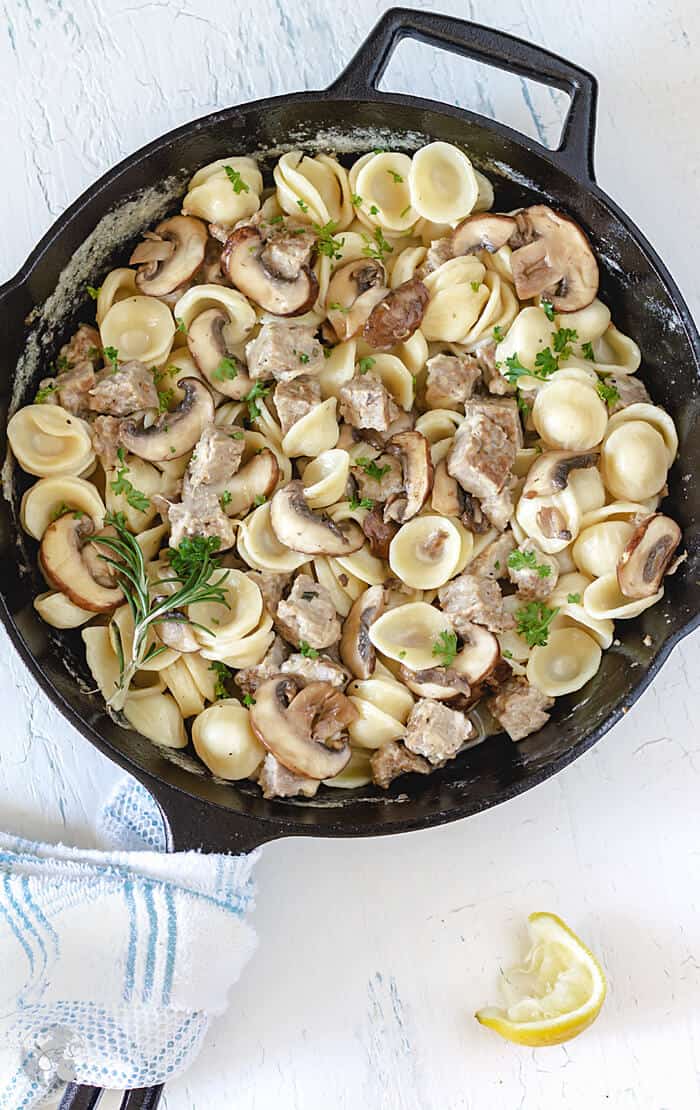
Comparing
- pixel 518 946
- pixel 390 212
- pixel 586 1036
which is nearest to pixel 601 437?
pixel 390 212

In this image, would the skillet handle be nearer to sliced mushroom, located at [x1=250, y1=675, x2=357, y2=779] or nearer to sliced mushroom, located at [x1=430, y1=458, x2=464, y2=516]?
sliced mushroom, located at [x1=430, y1=458, x2=464, y2=516]

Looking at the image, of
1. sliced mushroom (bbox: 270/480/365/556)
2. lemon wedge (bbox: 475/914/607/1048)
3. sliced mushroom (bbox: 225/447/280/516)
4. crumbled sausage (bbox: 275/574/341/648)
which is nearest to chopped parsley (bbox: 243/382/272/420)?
sliced mushroom (bbox: 225/447/280/516)

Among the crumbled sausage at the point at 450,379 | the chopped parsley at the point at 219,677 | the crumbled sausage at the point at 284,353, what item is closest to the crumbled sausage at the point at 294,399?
the crumbled sausage at the point at 284,353

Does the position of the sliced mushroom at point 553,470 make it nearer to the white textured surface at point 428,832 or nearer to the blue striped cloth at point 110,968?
the white textured surface at point 428,832

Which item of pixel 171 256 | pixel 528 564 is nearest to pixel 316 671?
pixel 528 564

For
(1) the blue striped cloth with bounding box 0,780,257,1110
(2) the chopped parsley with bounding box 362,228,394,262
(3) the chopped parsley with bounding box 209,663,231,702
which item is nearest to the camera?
(1) the blue striped cloth with bounding box 0,780,257,1110

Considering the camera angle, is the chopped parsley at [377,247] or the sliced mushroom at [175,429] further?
the chopped parsley at [377,247]

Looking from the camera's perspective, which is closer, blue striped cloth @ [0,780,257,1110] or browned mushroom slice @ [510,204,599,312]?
blue striped cloth @ [0,780,257,1110]
